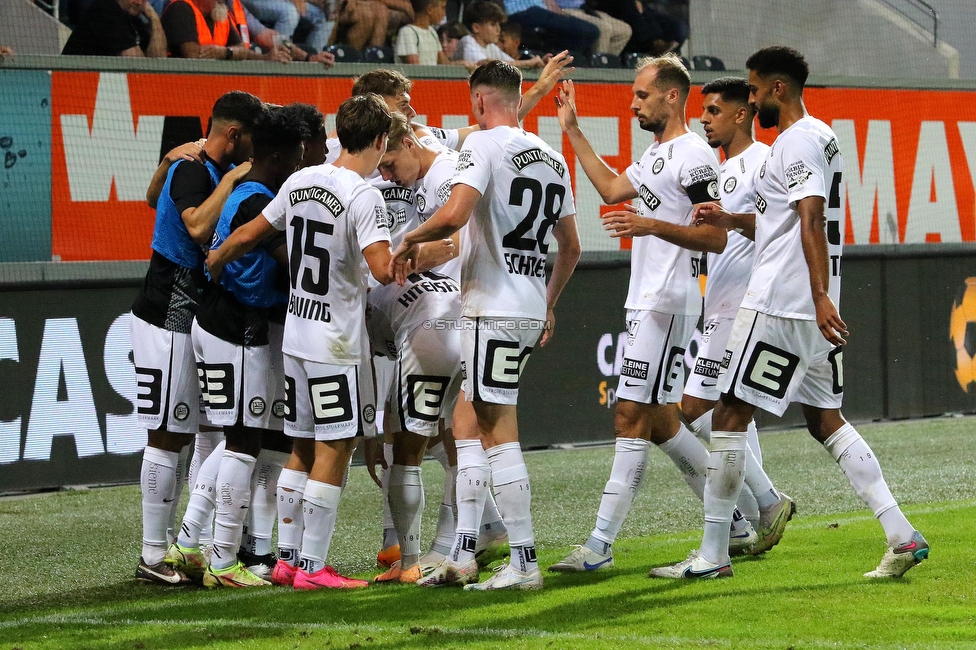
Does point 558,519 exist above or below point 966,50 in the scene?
below

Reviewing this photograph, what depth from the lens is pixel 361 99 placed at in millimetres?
5230

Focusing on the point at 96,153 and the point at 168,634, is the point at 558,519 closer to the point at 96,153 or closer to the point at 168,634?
the point at 168,634

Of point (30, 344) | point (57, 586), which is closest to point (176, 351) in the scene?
point (57, 586)

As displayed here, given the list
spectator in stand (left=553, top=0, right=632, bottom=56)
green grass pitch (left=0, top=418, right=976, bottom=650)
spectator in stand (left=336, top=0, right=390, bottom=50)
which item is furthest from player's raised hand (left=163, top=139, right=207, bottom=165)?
spectator in stand (left=553, top=0, right=632, bottom=56)

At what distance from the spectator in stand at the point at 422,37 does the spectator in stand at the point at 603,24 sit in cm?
159

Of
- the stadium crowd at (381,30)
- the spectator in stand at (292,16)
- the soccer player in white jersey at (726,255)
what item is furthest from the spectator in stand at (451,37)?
the soccer player in white jersey at (726,255)

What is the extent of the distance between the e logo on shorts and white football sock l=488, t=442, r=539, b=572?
102 cm

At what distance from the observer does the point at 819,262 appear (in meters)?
5.00

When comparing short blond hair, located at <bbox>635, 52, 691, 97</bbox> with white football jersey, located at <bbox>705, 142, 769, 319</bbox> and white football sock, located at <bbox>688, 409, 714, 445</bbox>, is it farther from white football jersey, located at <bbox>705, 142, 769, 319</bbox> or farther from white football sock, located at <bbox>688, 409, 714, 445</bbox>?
white football sock, located at <bbox>688, 409, 714, 445</bbox>

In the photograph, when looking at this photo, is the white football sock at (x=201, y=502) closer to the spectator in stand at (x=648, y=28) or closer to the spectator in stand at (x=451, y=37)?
the spectator in stand at (x=451, y=37)

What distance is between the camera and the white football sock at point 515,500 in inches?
203

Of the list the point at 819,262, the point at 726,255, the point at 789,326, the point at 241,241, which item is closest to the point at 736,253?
the point at 726,255

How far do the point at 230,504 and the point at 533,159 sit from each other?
6.61 ft

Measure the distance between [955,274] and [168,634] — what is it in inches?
411
